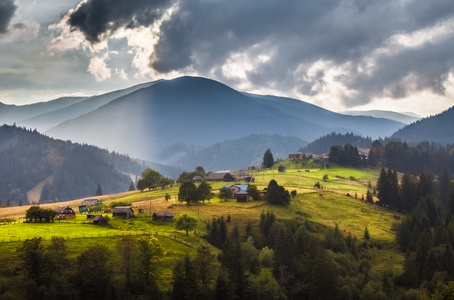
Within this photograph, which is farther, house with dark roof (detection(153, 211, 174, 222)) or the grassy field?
house with dark roof (detection(153, 211, 174, 222))

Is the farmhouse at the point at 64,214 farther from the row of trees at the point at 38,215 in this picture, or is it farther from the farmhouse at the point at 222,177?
the farmhouse at the point at 222,177

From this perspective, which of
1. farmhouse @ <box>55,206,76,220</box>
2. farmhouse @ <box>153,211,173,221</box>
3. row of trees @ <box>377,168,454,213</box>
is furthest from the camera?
row of trees @ <box>377,168,454,213</box>

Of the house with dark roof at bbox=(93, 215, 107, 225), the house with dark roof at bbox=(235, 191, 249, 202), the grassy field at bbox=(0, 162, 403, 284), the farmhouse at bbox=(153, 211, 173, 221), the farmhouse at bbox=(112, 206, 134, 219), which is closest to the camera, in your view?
the grassy field at bbox=(0, 162, 403, 284)

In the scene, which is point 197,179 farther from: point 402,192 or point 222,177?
point 402,192

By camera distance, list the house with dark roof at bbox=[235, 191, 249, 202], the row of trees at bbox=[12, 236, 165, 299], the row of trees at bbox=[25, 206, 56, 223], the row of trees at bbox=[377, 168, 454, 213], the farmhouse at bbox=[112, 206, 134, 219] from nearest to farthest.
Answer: the row of trees at bbox=[12, 236, 165, 299] < the row of trees at bbox=[25, 206, 56, 223] < the farmhouse at bbox=[112, 206, 134, 219] < the house with dark roof at bbox=[235, 191, 249, 202] < the row of trees at bbox=[377, 168, 454, 213]

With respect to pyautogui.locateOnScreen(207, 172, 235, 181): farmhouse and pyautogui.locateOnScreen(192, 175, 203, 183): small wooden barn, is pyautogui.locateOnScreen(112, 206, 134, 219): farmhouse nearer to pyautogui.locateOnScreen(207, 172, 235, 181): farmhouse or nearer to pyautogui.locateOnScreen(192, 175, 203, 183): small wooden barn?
pyautogui.locateOnScreen(192, 175, 203, 183): small wooden barn

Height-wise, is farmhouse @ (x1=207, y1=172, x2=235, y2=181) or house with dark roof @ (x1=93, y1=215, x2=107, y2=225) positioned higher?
farmhouse @ (x1=207, y1=172, x2=235, y2=181)

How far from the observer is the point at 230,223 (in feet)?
344

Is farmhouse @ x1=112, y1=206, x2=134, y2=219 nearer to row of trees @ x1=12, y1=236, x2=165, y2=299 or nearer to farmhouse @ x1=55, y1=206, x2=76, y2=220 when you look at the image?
farmhouse @ x1=55, y1=206, x2=76, y2=220

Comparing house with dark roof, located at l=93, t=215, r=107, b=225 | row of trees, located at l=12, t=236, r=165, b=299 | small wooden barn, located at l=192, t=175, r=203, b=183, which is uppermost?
small wooden barn, located at l=192, t=175, r=203, b=183

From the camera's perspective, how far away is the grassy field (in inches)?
3278

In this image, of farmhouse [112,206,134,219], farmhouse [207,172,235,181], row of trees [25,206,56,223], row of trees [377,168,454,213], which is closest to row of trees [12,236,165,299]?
row of trees [25,206,56,223]

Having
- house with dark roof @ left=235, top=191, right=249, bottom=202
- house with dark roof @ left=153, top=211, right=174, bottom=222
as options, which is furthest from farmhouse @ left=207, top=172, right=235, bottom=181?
house with dark roof @ left=153, top=211, right=174, bottom=222

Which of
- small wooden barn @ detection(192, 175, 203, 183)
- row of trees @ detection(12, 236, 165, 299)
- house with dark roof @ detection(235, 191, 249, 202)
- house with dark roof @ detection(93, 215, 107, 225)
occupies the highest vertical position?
small wooden barn @ detection(192, 175, 203, 183)
